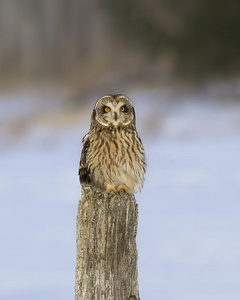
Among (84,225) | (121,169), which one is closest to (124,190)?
(121,169)

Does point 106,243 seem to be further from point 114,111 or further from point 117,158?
point 114,111

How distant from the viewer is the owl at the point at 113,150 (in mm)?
4016

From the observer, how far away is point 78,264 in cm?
334

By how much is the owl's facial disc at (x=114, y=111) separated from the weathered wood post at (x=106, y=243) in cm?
85

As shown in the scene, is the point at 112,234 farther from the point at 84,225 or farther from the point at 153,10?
the point at 153,10

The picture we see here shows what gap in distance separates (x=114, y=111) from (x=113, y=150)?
19 cm

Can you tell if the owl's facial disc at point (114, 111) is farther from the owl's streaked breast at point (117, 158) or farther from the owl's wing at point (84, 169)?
the owl's wing at point (84, 169)

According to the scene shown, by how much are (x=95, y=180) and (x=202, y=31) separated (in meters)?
7.42

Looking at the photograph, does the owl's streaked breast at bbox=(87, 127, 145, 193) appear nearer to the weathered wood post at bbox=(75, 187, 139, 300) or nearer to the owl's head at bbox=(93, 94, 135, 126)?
the owl's head at bbox=(93, 94, 135, 126)

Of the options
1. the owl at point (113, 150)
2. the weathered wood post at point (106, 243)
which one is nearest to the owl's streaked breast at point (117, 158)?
the owl at point (113, 150)

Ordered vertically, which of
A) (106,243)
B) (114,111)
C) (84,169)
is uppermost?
(114,111)

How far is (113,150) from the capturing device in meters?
4.09

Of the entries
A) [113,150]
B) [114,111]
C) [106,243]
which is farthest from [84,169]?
[106,243]

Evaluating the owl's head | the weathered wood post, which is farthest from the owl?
the weathered wood post
